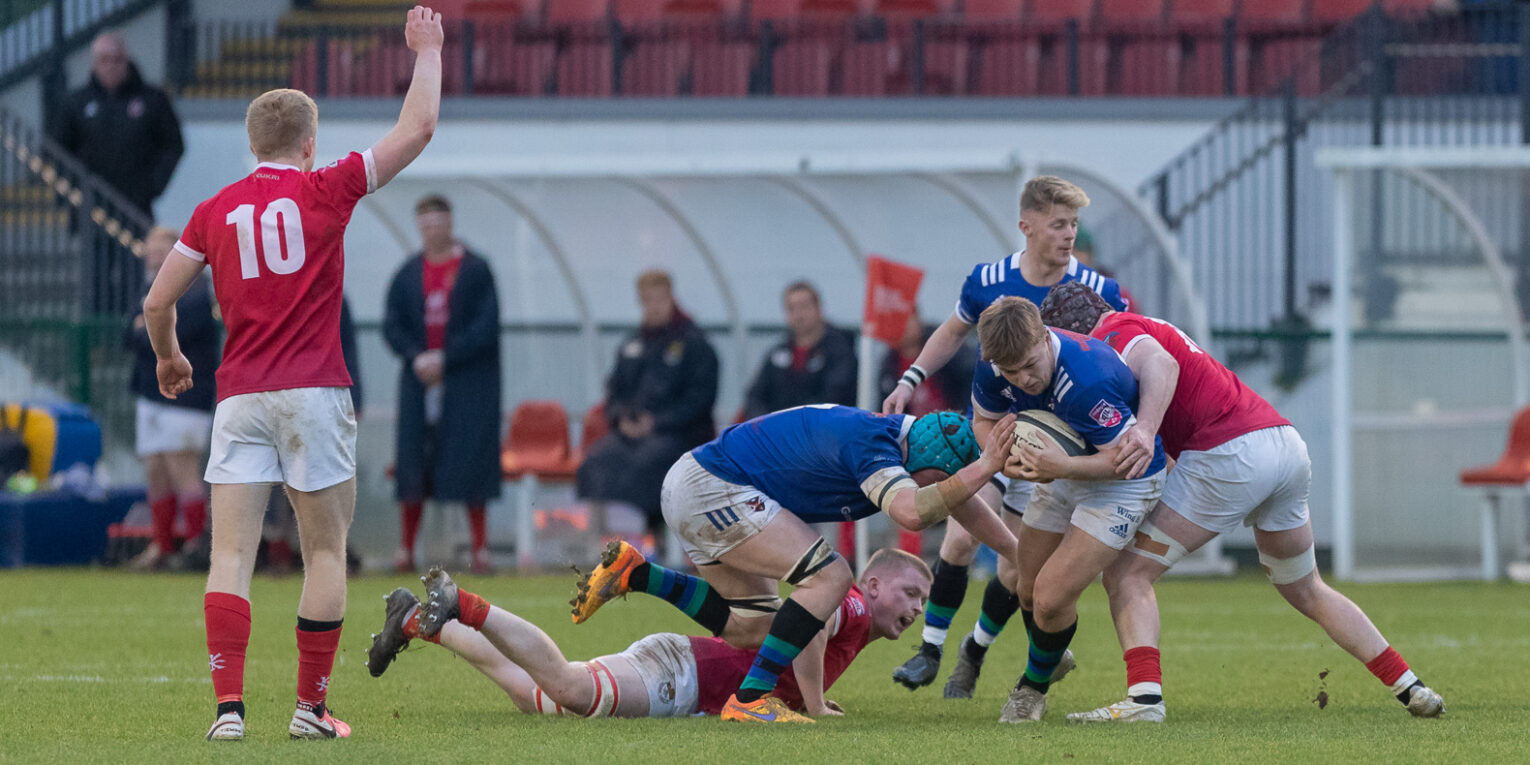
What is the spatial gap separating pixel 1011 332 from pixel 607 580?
5.05 feet

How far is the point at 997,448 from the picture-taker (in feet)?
18.4

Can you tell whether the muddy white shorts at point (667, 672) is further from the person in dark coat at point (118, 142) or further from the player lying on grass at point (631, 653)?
the person in dark coat at point (118, 142)

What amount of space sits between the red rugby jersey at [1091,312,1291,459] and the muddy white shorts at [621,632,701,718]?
Answer: 1698 mm

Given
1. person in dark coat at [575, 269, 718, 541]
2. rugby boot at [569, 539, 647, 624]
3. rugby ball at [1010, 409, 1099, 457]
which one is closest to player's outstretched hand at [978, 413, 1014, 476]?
rugby ball at [1010, 409, 1099, 457]

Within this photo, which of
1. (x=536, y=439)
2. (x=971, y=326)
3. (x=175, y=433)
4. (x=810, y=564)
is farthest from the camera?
(x=536, y=439)

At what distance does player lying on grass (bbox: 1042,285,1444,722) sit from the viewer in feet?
19.7

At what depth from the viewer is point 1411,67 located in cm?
1644

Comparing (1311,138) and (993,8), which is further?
(993,8)

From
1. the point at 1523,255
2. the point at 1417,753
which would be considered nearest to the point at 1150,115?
the point at 1523,255

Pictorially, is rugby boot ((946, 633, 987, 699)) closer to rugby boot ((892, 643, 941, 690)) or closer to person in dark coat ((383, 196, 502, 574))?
rugby boot ((892, 643, 941, 690))

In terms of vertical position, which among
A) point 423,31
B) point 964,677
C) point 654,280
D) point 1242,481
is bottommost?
point 964,677

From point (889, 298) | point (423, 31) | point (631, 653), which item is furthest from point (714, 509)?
point (889, 298)

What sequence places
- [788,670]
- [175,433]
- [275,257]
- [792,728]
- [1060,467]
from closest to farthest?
[275,257]
[1060,467]
[792,728]
[788,670]
[175,433]

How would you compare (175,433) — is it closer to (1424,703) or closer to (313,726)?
(313,726)
